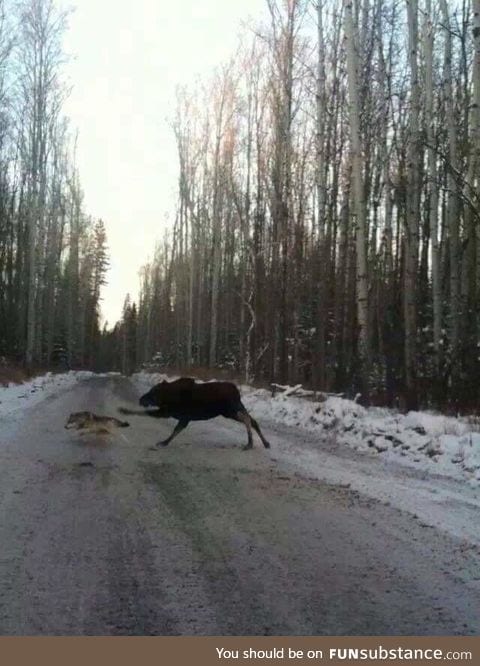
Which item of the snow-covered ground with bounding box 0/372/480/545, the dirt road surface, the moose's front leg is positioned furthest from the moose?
the dirt road surface

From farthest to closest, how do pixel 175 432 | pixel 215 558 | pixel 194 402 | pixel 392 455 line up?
pixel 194 402 → pixel 175 432 → pixel 392 455 → pixel 215 558

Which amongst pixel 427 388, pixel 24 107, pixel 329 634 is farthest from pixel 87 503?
pixel 24 107

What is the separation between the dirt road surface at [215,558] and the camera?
3406 millimetres

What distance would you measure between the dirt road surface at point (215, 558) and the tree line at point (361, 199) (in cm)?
630

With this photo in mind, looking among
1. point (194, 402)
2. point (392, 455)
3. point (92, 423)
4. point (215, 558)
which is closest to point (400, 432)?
point (392, 455)

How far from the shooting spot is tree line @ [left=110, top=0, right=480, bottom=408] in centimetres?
1416

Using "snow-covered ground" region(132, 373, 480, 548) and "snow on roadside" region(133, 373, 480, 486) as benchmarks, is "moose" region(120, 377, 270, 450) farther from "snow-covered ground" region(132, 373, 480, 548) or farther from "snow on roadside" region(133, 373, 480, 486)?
"snow on roadside" region(133, 373, 480, 486)

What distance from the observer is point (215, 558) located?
4.41 meters

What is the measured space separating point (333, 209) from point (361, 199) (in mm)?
7772

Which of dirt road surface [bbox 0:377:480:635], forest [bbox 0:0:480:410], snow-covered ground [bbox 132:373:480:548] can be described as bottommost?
dirt road surface [bbox 0:377:480:635]

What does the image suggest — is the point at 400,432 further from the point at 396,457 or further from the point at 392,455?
the point at 396,457

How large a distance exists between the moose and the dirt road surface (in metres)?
1.77

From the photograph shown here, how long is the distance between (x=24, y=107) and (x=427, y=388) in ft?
89.0

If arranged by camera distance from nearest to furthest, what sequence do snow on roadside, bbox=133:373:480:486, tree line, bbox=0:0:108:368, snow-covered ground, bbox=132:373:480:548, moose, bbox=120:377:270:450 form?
snow-covered ground, bbox=132:373:480:548, snow on roadside, bbox=133:373:480:486, moose, bbox=120:377:270:450, tree line, bbox=0:0:108:368
